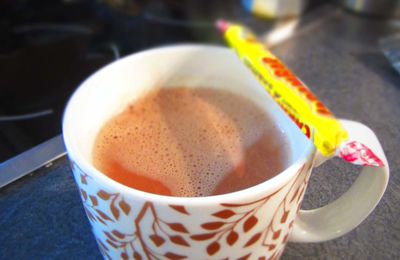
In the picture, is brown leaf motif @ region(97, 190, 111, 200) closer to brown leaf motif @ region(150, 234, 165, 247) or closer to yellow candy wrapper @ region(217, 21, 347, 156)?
brown leaf motif @ region(150, 234, 165, 247)

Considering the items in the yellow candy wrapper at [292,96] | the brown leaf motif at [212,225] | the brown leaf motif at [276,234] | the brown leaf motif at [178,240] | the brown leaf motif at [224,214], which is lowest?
the brown leaf motif at [276,234]

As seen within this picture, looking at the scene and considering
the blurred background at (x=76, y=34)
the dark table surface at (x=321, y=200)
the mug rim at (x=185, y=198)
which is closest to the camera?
the mug rim at (x=185, y=198)

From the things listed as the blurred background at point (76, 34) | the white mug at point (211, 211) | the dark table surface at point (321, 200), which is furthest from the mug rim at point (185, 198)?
the blurred background at point (76, 34)

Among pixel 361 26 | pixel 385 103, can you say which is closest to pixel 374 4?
pixel 361 26

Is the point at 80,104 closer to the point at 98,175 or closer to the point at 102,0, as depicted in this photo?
the point at 98,175

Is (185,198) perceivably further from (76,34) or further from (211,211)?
(76,34)

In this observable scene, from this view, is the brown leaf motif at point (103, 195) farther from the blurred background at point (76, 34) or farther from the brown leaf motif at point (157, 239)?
the blurred background at point (76, 34)

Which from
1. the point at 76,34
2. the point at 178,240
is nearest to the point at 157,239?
the point at 178,240
